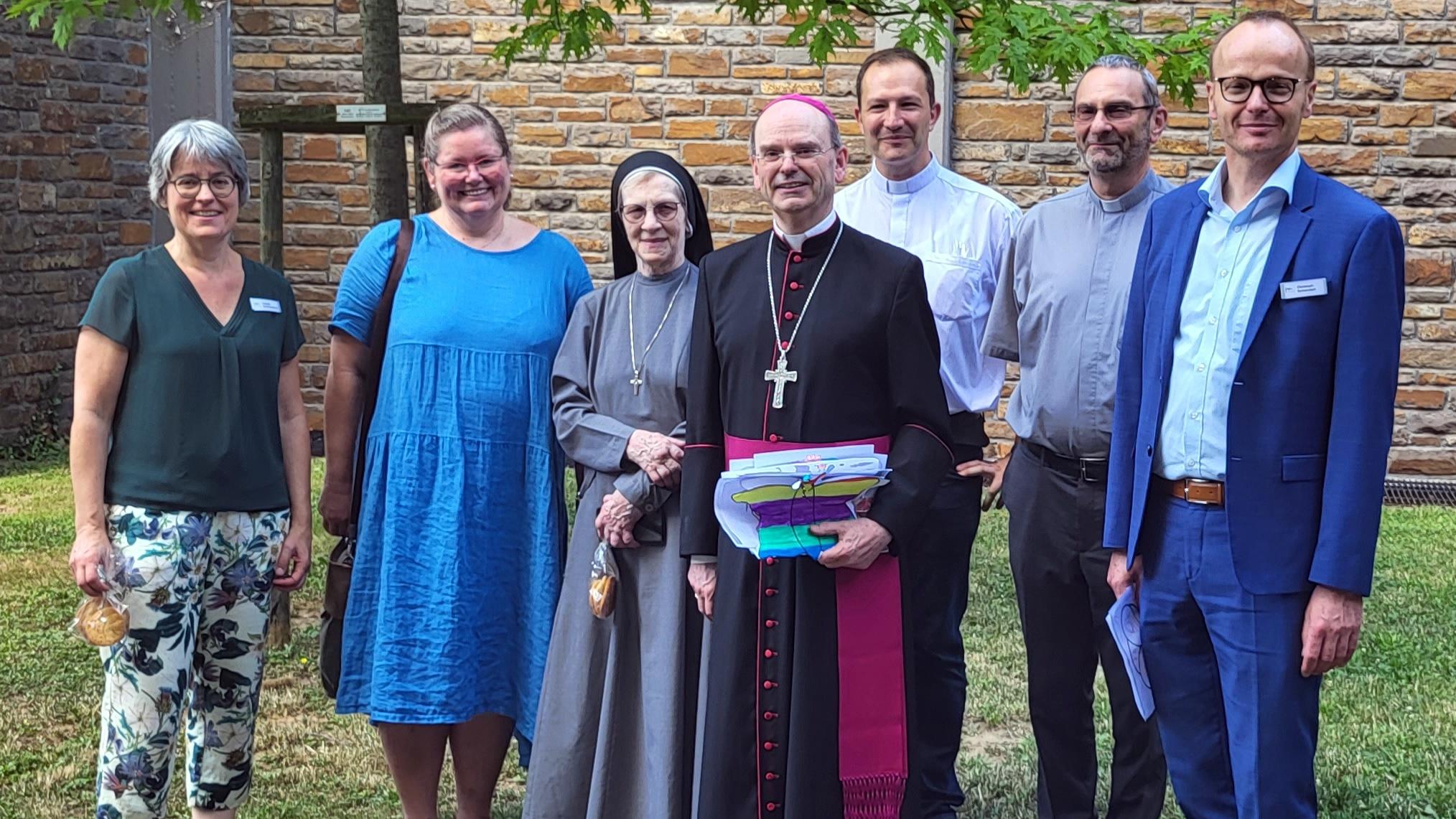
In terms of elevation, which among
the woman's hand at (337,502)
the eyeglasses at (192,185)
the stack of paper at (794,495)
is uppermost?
the eyeglasses at (192,185)

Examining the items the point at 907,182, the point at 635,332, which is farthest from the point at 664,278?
the point at 907,182

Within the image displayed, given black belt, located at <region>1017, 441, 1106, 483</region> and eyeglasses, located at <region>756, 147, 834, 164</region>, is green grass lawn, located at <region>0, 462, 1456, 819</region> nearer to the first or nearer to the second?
black belt, located at <region>1017, 441, 1106, 483</region>

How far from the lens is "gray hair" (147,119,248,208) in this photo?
12.5 feet

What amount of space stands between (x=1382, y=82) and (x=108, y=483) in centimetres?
887

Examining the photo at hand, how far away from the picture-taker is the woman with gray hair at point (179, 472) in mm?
3736

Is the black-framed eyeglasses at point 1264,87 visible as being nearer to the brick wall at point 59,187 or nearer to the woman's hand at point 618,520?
the woman's hand at point 618,520

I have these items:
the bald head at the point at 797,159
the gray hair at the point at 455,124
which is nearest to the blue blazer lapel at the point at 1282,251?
the bald head at the point at 797,159

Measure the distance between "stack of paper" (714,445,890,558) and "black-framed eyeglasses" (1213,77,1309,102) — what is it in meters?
1.11

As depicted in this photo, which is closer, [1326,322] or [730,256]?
[1326,322]

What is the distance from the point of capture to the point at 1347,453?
3094 millimetres

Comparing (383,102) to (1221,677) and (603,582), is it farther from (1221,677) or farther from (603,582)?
(1221,677)

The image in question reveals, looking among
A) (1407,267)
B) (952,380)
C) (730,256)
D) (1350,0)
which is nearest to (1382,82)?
(1350,0)

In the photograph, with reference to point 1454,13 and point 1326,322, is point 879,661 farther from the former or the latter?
point 1454,13

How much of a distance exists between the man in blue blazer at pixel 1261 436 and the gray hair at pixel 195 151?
230 centimetres
